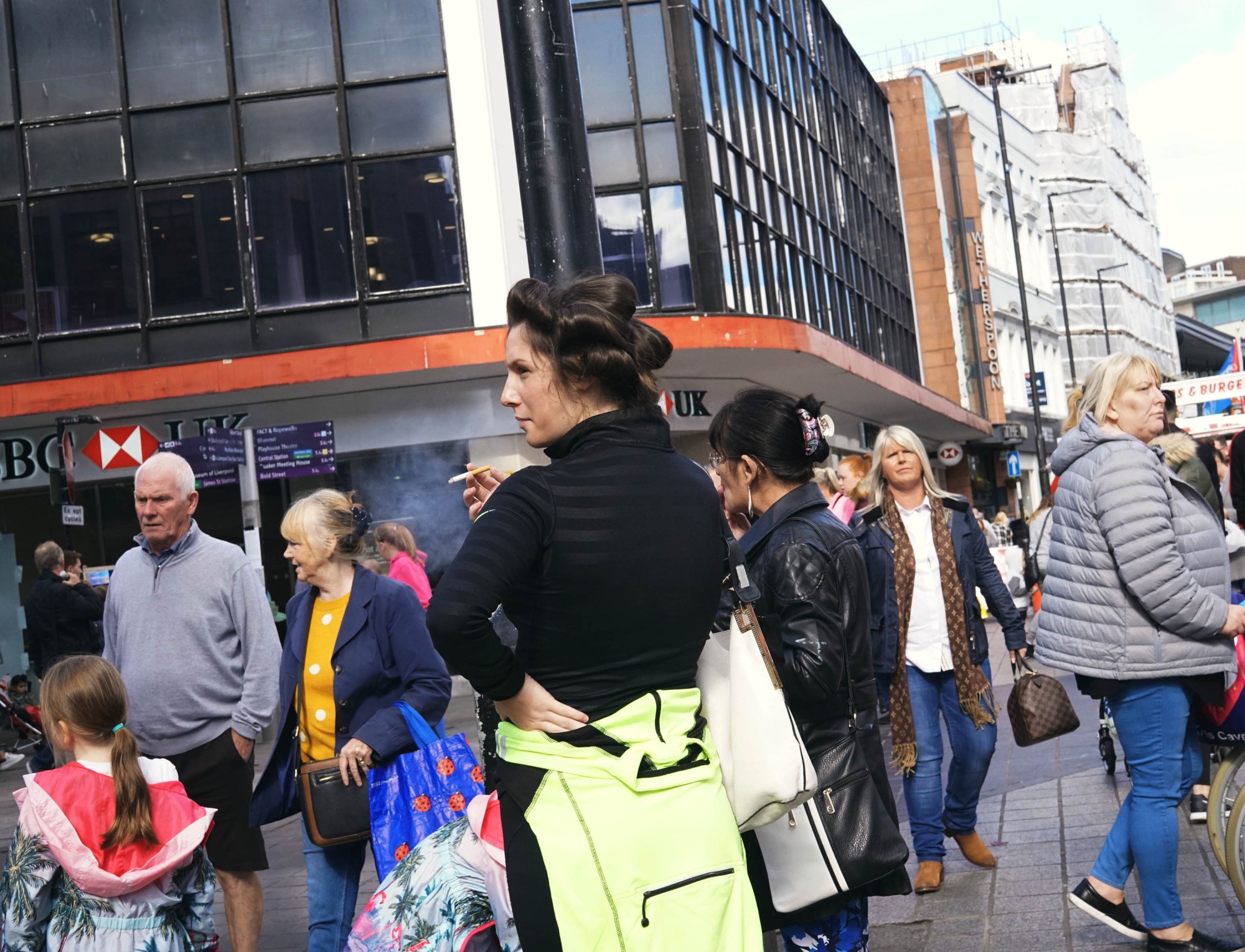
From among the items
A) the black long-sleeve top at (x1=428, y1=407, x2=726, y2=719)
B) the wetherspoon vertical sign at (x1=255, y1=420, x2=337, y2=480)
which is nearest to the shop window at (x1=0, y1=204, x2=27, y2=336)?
the wetherspoon vertical sign at (x1=255, y1=420, x2=337, y2=480)

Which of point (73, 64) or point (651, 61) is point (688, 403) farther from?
point (73, 64)

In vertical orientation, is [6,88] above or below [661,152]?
above

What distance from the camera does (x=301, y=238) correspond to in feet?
65.8

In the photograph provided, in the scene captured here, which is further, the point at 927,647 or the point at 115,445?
the point at 115,445

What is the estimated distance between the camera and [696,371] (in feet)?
75.8

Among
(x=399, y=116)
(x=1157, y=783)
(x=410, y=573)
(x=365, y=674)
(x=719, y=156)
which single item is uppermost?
(x=399, y=116)

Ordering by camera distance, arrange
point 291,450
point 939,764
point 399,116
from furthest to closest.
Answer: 1. point 399,116
2. point 291,450
3. point 939,764

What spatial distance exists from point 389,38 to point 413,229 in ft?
9.14

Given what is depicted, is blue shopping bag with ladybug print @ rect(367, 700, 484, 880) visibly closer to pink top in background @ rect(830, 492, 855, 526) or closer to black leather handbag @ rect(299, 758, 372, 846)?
black leather handbag @ rect(299, 758, 372, 846)

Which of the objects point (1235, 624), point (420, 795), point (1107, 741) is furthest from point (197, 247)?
point (1235, 624)

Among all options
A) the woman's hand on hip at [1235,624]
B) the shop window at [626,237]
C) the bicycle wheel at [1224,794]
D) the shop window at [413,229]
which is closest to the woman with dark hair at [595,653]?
the woman's hand on hip at [1235,624]

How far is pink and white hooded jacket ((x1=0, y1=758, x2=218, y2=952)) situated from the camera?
163 inches

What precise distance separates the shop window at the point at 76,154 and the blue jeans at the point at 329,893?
1742 cm

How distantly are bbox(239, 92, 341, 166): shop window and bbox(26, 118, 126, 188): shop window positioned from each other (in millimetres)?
1860
